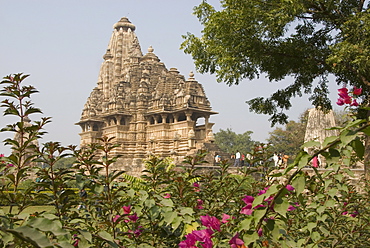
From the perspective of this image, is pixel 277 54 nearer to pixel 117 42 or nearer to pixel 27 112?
pixel 27 112

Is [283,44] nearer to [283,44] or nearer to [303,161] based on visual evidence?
[283,44]

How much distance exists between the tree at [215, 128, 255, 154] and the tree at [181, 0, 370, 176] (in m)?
55.4

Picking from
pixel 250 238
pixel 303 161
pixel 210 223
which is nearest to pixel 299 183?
pixel 303 161

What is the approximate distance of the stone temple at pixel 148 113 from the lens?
93.1 ft

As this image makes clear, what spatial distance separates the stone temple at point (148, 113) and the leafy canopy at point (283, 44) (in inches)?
516

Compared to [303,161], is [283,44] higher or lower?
higher

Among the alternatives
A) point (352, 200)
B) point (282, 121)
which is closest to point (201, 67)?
point (282, 121)

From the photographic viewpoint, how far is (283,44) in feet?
34.2

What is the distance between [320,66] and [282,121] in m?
1.96

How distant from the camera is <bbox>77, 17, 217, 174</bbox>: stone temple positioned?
28391mm

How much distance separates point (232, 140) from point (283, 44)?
59.8 m

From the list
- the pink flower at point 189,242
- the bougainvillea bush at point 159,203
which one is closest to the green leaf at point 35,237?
the bougainvillea bush at point 159,203

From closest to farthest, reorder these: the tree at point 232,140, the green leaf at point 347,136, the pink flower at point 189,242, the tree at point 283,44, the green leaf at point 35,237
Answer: the green leaf at point 35,237, the green leaf at point 347,136, the pink flower at point 189,242, the tree at point 283,44, the tree at point 232,140

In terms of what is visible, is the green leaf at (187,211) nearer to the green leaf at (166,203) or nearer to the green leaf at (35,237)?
the green leaf at (166,203)
